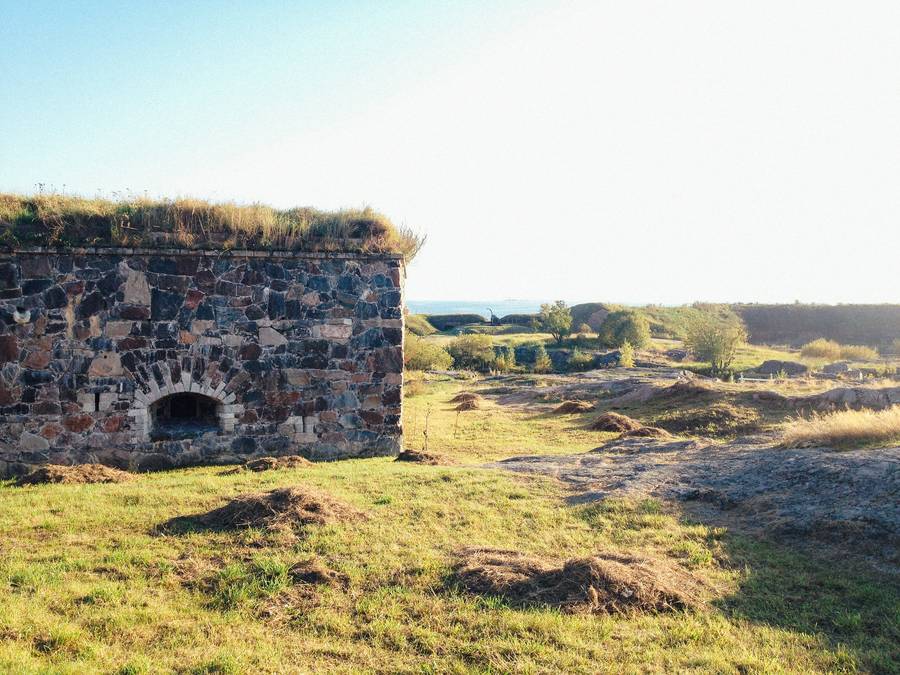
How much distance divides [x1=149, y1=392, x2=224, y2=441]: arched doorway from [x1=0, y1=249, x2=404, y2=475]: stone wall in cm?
6

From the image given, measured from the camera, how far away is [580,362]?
38281 millimetres

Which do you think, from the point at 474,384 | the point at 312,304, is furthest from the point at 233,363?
the point at 474,384

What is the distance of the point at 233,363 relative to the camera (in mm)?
11641

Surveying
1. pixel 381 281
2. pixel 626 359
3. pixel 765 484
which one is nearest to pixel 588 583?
pixel 765 484

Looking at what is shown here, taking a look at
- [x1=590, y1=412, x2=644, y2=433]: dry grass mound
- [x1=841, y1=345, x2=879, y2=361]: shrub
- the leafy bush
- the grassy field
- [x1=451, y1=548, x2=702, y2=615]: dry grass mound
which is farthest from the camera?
the leafy bush

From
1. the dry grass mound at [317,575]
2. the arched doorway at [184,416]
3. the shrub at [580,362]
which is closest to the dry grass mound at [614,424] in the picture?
the arched doorway at [184,416]

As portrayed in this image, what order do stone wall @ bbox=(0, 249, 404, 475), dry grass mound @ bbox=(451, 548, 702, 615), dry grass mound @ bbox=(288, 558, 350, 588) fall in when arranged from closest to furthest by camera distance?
1. dry grass mound @ bbox=(451, 548, 702, 615)
2. dry grass mound @ bbox=(288, 558, 350, 588)
3. stone wall @ bbox=(0, 249, 404, 475)

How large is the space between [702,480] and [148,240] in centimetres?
1043

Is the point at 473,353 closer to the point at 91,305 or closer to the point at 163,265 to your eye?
the point at 163,265

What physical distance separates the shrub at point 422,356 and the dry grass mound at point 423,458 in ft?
68.9

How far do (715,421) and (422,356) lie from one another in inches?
783

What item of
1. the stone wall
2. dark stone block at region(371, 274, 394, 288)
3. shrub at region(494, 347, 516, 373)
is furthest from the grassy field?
shrub at region(494, 347, 516, 373)

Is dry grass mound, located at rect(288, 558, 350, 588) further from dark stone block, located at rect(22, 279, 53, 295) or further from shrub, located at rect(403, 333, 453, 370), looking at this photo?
shrub, located at rect(403, 333, 453, 370)

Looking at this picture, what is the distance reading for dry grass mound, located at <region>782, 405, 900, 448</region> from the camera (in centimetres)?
1009
